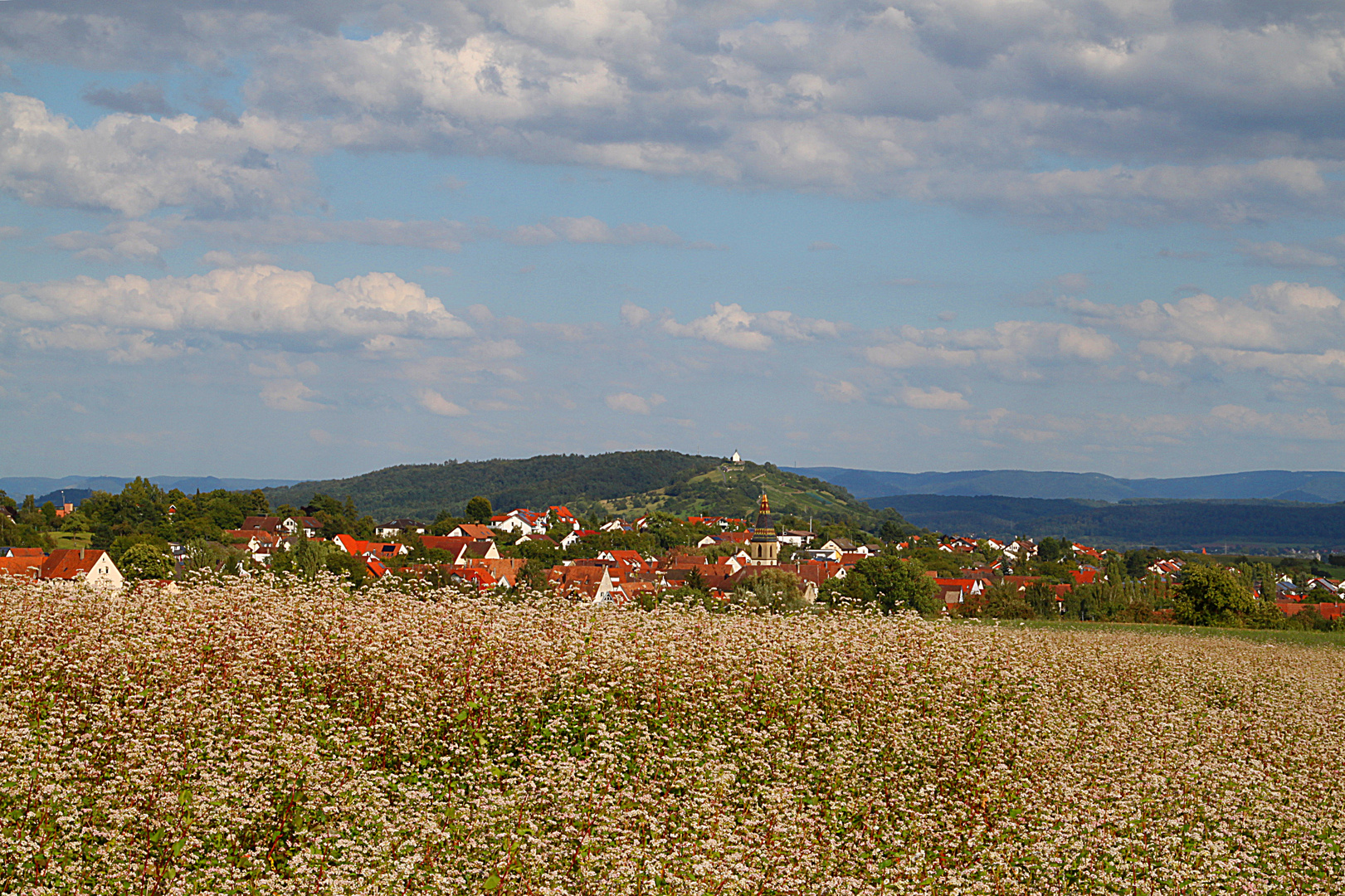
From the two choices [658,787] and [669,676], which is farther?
[669,676]

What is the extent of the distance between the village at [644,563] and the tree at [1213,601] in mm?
5836

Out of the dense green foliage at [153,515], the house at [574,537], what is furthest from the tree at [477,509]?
the dense green foliage at [153,515]

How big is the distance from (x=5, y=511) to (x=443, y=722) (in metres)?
132

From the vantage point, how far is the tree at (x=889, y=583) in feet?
180

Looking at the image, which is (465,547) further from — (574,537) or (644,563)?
(574,537)

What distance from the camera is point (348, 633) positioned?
11203mm

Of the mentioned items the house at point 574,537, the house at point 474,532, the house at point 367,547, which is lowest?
the house at point 574,537

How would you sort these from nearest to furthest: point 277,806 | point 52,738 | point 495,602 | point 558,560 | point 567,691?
1. point 277,806
2. point 52,738
3. point 567,691
4. point 495,602
5. point 558,560

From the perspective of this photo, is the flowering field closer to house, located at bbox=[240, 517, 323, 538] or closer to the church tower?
house, located at bbox=[240, 517, 323, 538]

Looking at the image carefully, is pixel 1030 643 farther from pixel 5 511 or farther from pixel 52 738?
pixel 5 511

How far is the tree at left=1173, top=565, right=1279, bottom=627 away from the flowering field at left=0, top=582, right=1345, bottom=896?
1366 inches

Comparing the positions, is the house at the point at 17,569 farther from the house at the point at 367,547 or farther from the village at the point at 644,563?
the house at the point at 367,547

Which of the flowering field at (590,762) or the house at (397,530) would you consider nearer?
the flowering field at (590,762)

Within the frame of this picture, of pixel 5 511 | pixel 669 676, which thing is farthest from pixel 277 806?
pixel 5 511
